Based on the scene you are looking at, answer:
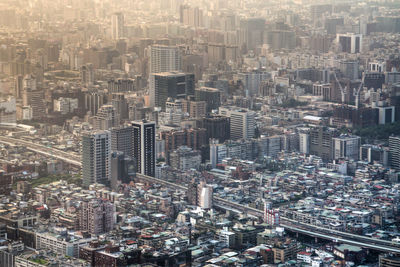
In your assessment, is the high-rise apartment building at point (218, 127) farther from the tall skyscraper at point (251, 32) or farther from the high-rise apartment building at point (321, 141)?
the tall skyscraper at point (251, 32)

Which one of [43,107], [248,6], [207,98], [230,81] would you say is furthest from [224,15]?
[43,107]

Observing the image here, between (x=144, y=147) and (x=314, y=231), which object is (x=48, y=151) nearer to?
(x=144, y=147)

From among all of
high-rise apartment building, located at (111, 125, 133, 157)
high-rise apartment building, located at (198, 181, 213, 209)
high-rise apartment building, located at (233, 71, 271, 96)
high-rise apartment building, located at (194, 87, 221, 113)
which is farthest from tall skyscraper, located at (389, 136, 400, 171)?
high-rise apartment building, located at (233, 71, 271, 96)

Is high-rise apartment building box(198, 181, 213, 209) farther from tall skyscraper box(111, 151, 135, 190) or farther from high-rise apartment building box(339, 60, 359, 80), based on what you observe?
high-rise apartment building box(339, 60, 359, 80)

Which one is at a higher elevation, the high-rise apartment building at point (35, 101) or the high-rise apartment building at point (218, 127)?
the high-rise apartment building at point (35, 101)

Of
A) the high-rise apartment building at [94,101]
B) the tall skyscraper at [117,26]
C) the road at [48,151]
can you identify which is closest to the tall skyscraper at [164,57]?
the tall skyscraper at [117,26]

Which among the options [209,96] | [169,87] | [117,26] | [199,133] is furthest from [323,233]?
[117,26]
